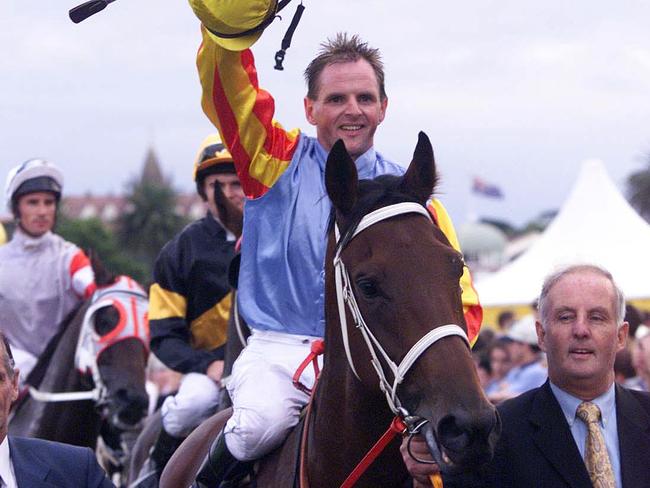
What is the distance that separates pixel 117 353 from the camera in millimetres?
7371

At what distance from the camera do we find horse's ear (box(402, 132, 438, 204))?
3.76 m

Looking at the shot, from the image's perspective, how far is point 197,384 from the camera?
6105mm

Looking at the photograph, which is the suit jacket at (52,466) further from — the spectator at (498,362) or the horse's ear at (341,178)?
the spectator at (498,362)

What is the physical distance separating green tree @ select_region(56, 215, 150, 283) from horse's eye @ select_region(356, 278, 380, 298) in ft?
181

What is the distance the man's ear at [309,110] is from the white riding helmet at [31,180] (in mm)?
3571

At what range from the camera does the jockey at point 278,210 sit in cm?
418

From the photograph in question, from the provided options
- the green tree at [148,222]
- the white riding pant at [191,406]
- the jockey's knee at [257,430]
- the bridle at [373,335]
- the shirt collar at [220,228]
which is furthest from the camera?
the green tree at [148,222]

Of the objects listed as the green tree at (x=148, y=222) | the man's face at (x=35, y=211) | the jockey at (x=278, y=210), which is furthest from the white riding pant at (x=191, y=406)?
the green tree at (x=148, y=222)

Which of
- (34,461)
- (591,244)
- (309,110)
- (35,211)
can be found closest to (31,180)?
(35,211)

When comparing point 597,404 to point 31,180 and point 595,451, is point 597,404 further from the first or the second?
point 31,180

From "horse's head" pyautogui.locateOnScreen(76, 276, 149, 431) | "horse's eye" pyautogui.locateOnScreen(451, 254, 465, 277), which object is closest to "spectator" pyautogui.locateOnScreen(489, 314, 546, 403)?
"horse's head" pyautogui.locateOnScreen(76, 276, 149, 431)

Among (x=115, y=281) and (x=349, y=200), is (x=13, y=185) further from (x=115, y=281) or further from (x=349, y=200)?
(x=349, y=200)

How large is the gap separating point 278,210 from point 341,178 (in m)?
0.67

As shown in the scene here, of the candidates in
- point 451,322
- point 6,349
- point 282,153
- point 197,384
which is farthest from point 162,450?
point 451,322
